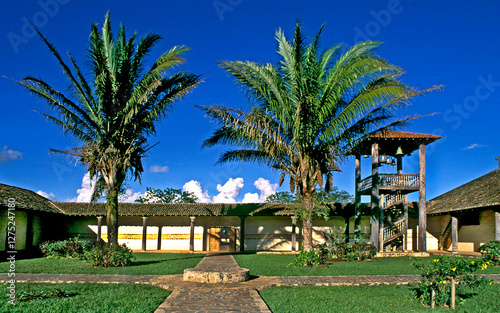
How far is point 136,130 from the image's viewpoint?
14.1 m

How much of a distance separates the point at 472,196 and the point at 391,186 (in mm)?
4553

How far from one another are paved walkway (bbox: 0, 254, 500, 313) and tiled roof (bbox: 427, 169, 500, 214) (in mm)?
9214

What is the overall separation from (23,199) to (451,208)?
67.7 feet

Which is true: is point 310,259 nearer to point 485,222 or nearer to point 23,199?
point 485,222

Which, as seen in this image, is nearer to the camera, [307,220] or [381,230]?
[307,220]

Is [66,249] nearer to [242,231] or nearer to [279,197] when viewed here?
[242,231]

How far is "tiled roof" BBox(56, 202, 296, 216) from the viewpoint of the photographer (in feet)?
82.1

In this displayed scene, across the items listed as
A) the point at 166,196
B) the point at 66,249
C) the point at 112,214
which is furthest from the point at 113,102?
the point at 166,196

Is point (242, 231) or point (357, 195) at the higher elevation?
point (357, 195)

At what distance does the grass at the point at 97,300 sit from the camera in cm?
664

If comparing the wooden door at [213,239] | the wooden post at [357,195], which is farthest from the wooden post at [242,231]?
the wooden post at [357,195]

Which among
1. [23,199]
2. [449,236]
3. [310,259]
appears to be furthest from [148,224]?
[449,236]

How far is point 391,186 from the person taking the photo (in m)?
20.0

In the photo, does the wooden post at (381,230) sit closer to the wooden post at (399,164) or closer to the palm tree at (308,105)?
the wooden post at (399,164)
